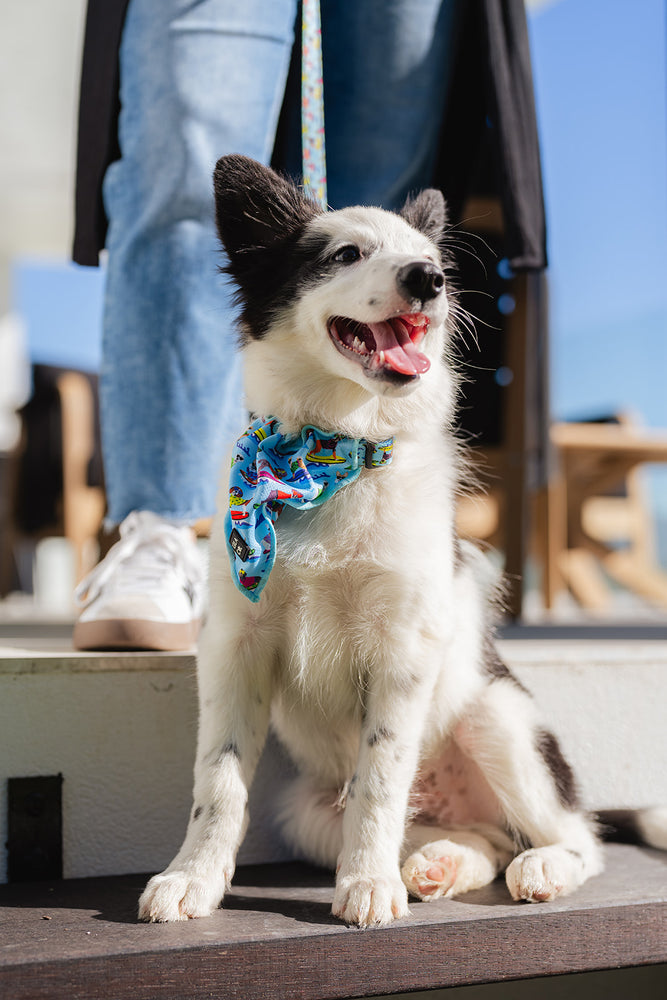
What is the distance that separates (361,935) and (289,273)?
950mm

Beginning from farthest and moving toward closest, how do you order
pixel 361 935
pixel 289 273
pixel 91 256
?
pixel 91 256 → pixel 289 273 → pixel 361 935

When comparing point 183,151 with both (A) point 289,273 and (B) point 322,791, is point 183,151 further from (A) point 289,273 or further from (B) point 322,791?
(B) point 322,791

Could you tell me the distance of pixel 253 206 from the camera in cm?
134

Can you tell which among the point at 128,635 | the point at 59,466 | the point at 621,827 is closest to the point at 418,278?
the point at 128,635

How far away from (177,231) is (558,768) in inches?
46.8

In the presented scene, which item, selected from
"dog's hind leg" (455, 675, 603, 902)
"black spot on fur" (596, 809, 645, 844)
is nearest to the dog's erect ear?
"dog's hind leg" (455, 675, 603, 902)

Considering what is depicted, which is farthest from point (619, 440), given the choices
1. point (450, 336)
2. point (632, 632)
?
point (450, 336)

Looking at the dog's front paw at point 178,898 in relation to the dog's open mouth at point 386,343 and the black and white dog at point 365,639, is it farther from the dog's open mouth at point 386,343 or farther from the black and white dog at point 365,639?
the dog's open mouth at point 386,343

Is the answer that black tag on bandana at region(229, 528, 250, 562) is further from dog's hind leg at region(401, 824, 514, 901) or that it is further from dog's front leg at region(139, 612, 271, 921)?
dog's hind leg at region(401, 824, 514, 901)

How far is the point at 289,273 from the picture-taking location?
136cm

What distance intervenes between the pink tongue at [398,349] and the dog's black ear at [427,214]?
33 cm

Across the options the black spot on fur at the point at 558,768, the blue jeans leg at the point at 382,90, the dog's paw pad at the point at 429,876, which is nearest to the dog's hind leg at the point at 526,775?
the black spot on fur at the point at 558,768

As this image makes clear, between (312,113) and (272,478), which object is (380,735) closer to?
(272,478)

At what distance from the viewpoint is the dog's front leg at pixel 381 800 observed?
44.0 inches
